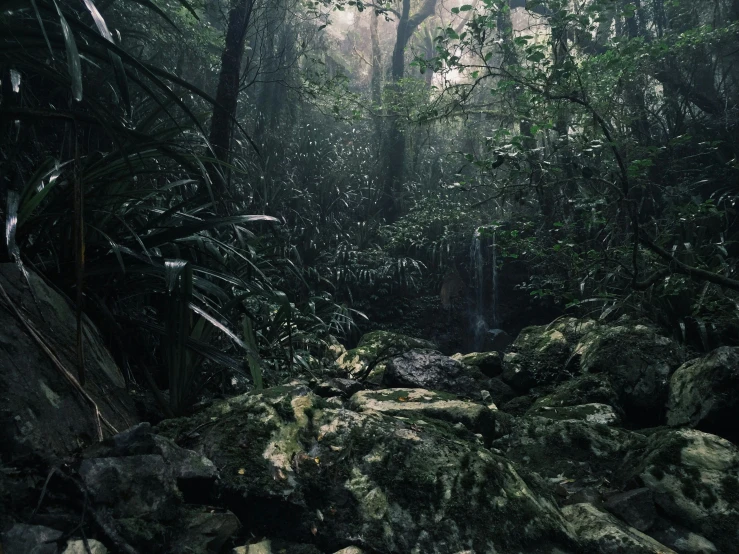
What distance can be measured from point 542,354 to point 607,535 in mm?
3671

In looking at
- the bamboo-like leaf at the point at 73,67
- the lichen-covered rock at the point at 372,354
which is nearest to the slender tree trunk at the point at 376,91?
the lichen-covered rock at the point at 372,354

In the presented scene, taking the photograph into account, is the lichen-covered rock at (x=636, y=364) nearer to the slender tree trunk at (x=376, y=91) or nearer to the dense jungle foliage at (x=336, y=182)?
the dense jungle foliage at (x=336, y=182)

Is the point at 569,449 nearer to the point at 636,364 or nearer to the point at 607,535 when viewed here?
the point at 607,535

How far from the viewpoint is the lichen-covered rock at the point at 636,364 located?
172 inches

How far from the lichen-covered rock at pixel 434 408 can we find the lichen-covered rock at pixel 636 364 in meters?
1.66

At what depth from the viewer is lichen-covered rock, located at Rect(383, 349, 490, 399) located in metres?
4.52

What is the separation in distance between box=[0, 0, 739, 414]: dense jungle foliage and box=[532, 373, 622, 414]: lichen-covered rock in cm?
81

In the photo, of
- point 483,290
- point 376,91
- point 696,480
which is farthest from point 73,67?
point 376,91

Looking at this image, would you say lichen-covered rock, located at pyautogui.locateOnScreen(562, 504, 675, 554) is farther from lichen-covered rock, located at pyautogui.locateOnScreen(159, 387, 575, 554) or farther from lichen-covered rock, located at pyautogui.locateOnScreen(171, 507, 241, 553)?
lichen-covered rock, located at pyautogui.locateOnScreen(171, 507, 241, 553)

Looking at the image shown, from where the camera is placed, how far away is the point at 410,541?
1738mm

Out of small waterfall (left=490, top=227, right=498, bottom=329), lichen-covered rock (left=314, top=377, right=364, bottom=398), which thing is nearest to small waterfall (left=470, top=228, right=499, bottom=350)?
small waterfall (left=490, top=227, right=498, bottom=329)

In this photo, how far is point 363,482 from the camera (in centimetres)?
188

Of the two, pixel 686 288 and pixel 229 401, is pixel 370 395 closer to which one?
pixel 229 401

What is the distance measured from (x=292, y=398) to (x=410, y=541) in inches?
27.5
